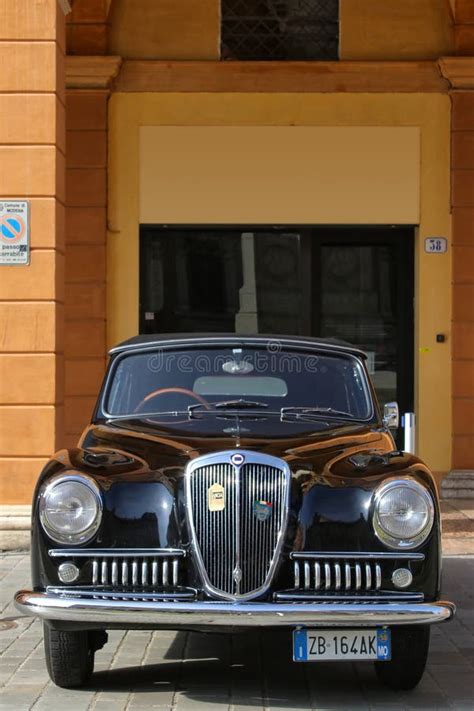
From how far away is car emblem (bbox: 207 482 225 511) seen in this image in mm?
5023

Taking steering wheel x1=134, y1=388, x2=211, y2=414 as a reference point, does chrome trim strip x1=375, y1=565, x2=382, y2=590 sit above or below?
below

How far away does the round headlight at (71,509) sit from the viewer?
5047 millimetres

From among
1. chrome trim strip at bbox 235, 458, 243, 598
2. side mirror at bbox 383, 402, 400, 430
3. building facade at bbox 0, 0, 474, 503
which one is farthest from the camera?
building facade at bbox 0, 0, 474, 503

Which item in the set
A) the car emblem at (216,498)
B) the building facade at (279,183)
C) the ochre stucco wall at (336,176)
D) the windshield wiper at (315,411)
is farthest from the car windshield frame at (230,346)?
the ochre stucco wall at (336,176)

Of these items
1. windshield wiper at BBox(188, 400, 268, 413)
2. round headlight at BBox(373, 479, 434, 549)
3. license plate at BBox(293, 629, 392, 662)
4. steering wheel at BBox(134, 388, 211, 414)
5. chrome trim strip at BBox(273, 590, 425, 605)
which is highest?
steering wheel at BBox(134, 388, 211, 414)

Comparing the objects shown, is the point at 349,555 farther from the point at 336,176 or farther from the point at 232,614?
the point at 336,176

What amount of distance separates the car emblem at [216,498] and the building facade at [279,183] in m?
7.62

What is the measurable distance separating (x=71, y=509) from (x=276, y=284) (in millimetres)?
8098

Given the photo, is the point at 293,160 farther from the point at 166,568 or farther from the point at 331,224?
the point at 166,568

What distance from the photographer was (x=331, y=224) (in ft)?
41.8

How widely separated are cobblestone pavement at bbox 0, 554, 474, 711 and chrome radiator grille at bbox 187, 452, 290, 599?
1.86ft

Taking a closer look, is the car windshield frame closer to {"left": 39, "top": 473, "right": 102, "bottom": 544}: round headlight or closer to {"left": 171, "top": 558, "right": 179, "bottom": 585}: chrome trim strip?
{"left": 39, "top": 473, "right": 102, "bottom": 544}: round headlight

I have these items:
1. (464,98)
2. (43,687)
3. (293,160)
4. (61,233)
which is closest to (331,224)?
(293,160)

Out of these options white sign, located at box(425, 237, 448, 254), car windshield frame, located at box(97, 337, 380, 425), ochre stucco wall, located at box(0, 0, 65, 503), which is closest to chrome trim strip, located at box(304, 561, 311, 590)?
car windshield frame, located at box(97, 337, 380, 425)
